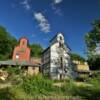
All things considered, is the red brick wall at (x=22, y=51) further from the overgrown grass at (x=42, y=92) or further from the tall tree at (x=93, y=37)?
the overgrown grass at (x=42, y=92)

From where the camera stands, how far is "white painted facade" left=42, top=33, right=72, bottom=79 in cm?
5794

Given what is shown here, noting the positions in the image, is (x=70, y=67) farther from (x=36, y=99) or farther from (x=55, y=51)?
(x=36, y=99)

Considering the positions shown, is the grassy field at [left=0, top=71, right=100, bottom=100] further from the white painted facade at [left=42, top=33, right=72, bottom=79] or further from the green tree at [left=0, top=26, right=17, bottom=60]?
the green tree at [left=0, top=26, right=17, bottom=60]

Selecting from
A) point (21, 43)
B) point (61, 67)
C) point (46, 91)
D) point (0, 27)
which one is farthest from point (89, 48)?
point (0, 27)

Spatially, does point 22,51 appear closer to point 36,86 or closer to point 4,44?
point 4,44

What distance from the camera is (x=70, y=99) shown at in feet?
76.5

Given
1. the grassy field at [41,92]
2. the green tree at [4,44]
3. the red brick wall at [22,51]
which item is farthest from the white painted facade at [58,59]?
the green tree at [4,44]

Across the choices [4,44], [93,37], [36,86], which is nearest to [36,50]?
[4,44]

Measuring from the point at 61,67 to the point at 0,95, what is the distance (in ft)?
115

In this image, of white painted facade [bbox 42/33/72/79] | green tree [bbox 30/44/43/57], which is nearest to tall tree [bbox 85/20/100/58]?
white painted facade [bbox 42/33/72/79]

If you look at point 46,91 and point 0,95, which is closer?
point 0,95

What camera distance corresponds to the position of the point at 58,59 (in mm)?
58531

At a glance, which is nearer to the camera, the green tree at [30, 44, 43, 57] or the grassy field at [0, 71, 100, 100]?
the grassy field at [0, 71, 100, 100]

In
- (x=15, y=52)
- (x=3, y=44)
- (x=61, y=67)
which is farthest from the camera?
(x=3, y=44)
